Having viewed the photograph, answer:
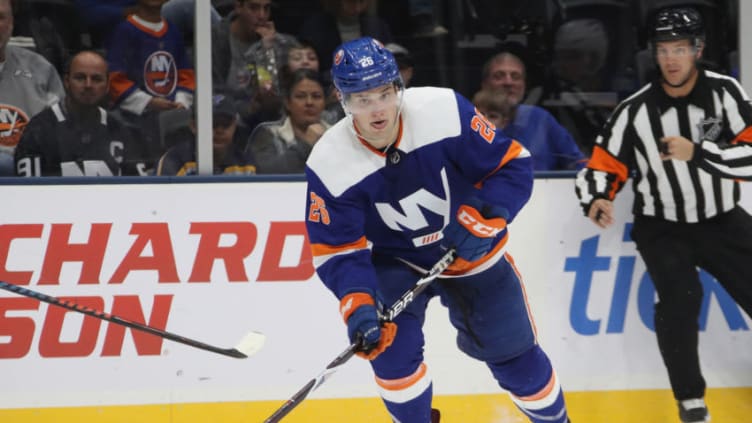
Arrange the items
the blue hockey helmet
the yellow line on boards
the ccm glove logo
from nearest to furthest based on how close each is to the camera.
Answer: the blue hockey helmet
the ccm glove logo
the yellow line on boards

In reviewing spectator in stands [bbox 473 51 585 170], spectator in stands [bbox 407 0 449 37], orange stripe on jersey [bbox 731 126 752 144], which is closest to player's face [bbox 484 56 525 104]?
spectator in stands [bbox 473 51 585 170]

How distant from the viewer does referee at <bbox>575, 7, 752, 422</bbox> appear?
348 cm

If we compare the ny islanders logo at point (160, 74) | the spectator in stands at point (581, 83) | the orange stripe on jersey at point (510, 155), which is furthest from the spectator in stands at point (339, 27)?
the orange stripe on jersey at point (510, 155)

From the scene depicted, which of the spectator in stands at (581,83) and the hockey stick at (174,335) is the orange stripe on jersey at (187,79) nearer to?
the hockey stick at (174,335)

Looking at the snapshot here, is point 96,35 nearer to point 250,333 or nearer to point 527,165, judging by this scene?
point 250,333

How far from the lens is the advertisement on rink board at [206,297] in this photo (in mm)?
3539

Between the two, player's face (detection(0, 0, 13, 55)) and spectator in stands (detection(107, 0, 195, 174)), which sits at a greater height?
player's face (detection(0, 0, 13, 55))

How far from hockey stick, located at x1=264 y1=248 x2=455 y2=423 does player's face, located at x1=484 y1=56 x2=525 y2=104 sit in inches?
39.6

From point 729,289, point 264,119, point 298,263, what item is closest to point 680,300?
point 729,289

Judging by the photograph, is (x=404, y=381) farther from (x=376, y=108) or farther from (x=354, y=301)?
(x=376, y=108)

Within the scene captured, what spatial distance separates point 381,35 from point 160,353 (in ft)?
4.07

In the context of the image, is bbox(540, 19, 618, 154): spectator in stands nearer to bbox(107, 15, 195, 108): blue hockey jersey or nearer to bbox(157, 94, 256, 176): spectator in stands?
bbox(157, 94, 256, 176): spectator in stands

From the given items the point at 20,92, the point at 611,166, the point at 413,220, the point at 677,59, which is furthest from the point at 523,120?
Answer: the point at 20,92

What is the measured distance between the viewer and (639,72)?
384cm
